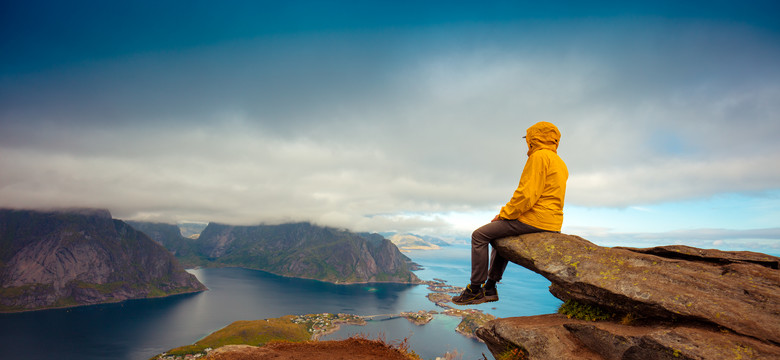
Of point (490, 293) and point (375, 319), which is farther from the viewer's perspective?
point (375, 319)

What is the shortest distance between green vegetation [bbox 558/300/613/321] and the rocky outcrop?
0.16m

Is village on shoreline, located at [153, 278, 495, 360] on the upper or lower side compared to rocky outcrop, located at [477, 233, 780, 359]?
lower

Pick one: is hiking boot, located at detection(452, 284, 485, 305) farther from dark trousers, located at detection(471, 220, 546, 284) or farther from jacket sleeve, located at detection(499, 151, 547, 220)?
jacket sleeve, located at detection(499, 151, 547, 220)

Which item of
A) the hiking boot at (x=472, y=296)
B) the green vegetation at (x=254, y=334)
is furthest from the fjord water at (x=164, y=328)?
the hiking boot at (x=472, y=296)

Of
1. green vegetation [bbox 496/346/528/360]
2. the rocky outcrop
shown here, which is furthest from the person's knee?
green vegetation [bbox 496/346/528/360]

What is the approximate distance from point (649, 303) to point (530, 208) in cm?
343

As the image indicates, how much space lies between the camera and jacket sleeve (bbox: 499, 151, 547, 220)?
27.3 feet

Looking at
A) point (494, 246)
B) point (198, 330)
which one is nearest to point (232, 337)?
point (198, 330)

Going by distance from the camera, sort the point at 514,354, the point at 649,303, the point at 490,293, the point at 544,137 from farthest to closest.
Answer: the point at 490,293 < the point at 544,137 < the point at 514,354 < the point at 649,303

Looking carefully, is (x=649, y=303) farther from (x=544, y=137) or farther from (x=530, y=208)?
(x=544, y=137)

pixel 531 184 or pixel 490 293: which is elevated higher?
pixel 531 184

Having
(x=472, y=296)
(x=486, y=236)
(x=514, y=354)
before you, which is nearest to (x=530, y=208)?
(x=486, y=236)

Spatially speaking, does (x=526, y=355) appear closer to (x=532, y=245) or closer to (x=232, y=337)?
(x=532, y=245)

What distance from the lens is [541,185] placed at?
8.38m
